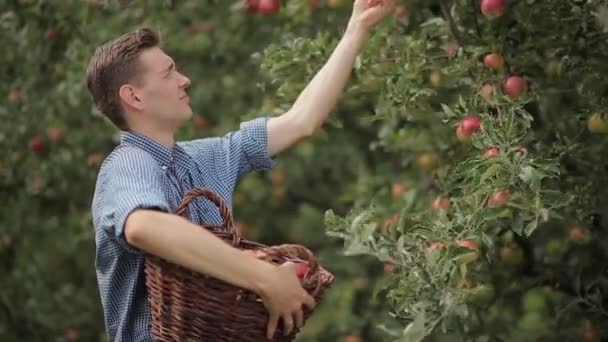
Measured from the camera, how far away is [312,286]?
2.41 metres

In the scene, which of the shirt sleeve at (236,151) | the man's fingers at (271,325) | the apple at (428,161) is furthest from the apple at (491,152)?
the apple at (428,161)

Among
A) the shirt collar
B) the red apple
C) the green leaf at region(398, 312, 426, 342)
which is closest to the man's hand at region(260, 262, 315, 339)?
the shirt collar

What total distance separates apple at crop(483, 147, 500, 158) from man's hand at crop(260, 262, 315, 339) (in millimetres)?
601

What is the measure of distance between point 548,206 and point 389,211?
1189 millimetres

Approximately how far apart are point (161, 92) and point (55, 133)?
2.81m

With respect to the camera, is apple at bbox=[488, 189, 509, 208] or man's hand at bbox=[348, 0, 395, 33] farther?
man's hand at bbox=[348, 0, 395, 33]

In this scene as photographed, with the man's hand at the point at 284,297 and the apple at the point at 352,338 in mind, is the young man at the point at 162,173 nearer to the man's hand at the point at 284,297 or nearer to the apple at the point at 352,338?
the man's hand at the point at 284,297

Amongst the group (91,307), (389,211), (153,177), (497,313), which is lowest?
(91,307)

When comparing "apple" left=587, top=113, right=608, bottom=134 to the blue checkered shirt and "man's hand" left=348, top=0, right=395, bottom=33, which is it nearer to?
"man's hand" left=348, top=0, right=395, bottom=33

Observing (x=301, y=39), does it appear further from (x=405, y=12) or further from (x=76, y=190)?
(x=76, y=190)

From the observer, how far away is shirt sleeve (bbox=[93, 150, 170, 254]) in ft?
7.67

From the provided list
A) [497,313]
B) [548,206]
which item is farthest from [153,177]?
[497,313]

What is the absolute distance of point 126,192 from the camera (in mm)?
2371

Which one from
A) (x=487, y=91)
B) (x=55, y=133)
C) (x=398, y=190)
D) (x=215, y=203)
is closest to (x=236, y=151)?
(x=215, y=203)
